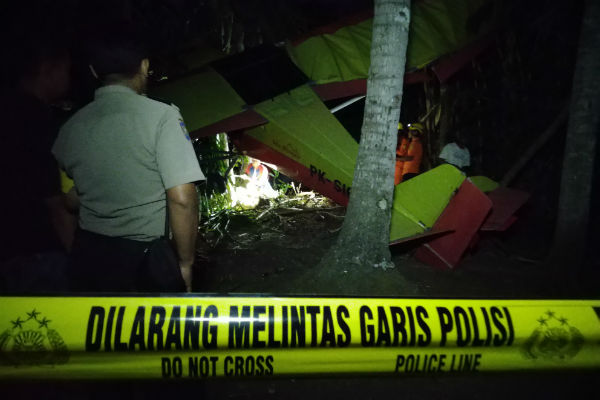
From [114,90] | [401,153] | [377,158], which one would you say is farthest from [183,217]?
[401,153]

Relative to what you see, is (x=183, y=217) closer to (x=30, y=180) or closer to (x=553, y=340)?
(x=30, y=180)

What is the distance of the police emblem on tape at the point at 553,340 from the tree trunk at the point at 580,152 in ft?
11.9

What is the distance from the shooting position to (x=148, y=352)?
1.43 meters

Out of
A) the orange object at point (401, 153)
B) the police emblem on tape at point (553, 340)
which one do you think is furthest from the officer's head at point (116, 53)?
the orange object at point (401, 153)

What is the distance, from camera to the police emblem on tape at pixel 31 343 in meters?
1.34

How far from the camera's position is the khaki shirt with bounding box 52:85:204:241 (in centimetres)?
164

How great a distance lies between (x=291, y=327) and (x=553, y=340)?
1.07 metres

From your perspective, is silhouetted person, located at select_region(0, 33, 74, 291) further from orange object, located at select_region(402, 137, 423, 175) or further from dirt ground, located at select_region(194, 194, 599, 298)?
orange object, located at select_region(402, 137, 423, 175)

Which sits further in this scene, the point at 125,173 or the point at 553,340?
the point at 125,173

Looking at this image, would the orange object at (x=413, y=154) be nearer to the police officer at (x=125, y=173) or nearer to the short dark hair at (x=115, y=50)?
the police officer at (x=125, y=173)

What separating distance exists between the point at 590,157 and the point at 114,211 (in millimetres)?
4977

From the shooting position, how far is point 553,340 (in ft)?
4.88

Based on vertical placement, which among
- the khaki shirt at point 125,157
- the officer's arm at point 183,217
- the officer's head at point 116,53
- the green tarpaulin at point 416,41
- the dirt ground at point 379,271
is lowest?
the dirt ground at point 379,271

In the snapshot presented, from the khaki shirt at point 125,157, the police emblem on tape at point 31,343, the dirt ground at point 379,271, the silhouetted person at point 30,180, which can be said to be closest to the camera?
the police emblem on tape at point 31,343
